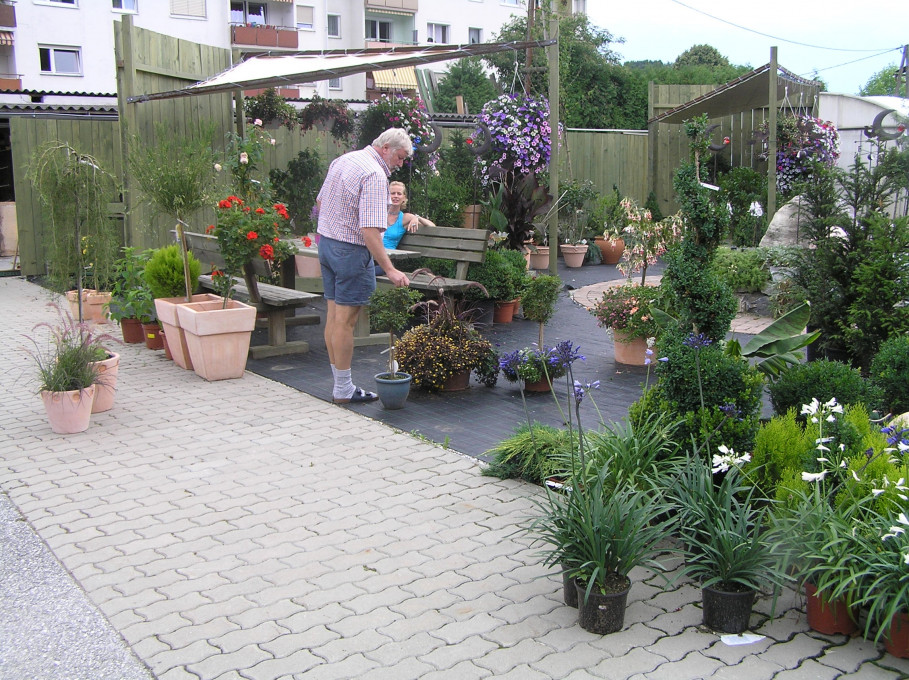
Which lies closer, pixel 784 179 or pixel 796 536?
pixel 796 536

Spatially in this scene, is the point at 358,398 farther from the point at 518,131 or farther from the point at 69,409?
the point at 518,131

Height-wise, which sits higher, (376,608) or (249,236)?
(249,236)

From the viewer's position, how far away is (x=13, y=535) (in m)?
4.21

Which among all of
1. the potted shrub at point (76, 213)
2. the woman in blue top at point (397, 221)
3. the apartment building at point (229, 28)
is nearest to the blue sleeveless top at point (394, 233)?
the woman in blue top at point (397, 221)

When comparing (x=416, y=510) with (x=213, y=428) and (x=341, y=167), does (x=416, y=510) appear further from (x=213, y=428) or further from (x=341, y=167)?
(x=341, y=167)

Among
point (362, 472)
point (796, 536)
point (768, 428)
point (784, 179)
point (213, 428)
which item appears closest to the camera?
point (796, 536)

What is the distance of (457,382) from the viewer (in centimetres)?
654

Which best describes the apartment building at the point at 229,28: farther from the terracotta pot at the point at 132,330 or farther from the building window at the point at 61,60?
the terracotta pot at the point at 132,330


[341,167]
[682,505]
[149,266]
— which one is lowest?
Answer: [682,505]

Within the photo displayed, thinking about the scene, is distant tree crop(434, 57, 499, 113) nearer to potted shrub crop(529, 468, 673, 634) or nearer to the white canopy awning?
the white canopy awning

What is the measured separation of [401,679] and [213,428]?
10.9ft

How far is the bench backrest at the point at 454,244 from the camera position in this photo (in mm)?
8562

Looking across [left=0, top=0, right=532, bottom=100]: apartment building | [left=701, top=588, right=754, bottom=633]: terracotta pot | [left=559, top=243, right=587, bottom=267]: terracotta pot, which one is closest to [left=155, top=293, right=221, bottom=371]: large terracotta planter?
[left=701, top=588, right=754, bottom=633]: terracotta pot

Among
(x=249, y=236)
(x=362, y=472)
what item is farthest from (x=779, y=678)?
(x=249, y=236)
